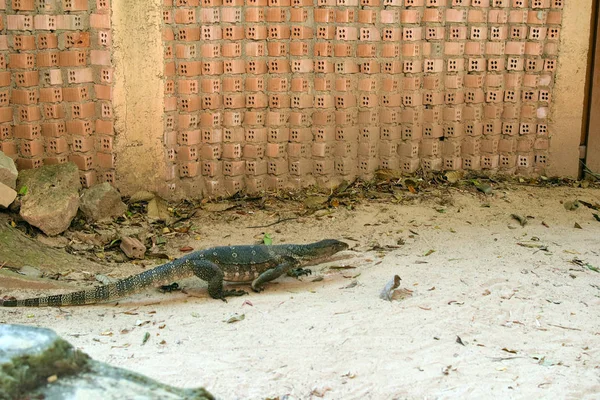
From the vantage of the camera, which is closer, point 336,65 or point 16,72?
point 16,72

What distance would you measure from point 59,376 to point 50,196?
444 centimetres

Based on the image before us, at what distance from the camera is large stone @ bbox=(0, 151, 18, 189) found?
6578 mm

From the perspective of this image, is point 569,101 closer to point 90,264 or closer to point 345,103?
point 345,103

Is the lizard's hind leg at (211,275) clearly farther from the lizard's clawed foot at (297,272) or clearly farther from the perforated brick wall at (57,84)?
the perforated brick wall at (57,84)

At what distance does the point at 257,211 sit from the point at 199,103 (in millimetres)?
1260

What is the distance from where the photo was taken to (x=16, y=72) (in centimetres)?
691

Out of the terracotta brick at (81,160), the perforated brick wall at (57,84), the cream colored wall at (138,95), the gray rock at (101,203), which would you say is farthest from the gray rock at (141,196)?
the terracotta brick at (81,160)

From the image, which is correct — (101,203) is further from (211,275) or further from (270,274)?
(270,274)

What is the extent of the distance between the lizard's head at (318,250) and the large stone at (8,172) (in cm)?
266

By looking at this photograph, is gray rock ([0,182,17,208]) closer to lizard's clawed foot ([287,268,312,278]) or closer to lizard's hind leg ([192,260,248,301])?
lizard's hind leg ([192,260,248,301])

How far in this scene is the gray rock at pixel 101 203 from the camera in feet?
Answer: 23.1

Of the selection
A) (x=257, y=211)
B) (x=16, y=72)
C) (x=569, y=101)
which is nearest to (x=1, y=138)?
(x=16, y=72)

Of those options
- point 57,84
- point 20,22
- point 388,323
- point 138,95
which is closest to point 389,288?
point 388,323

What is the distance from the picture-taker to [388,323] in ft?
16.3
